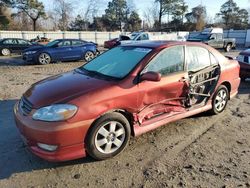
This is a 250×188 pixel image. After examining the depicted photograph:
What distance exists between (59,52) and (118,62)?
1155cm

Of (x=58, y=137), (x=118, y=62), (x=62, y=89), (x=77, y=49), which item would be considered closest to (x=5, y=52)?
(x=77, y=49)

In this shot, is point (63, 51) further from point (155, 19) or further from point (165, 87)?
point (155, 19)

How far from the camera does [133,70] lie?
4113 millimetres

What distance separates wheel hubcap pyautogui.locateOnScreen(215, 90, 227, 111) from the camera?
559 cm

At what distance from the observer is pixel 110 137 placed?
151 inches

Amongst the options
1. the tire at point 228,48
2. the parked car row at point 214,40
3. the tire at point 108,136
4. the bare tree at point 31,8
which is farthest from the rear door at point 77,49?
the bare tree at point 31,8

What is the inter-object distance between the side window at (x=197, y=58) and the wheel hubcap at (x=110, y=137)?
5.83 feet

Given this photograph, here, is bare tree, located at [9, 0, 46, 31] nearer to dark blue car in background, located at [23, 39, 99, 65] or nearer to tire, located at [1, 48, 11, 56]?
tire, located at [1, 48, 11, 56]

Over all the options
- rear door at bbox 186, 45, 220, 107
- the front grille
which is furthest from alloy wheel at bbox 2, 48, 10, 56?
rear door at bbox 186, 45, 220, 107

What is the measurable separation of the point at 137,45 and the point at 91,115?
186 cm

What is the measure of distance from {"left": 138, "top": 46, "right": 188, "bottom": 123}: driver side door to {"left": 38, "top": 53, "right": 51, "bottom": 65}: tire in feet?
37.0

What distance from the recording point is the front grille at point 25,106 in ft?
12.0

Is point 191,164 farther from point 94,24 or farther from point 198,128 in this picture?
point 94,24

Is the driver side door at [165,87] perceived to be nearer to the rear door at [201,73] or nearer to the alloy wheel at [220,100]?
the rear door at [201,73]
